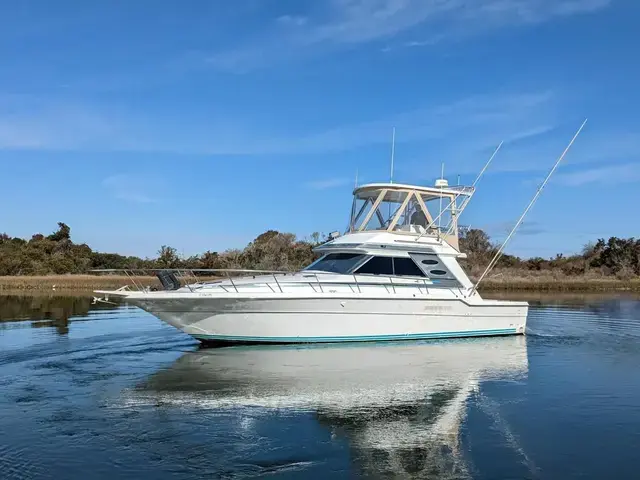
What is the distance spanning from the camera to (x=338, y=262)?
600 inches

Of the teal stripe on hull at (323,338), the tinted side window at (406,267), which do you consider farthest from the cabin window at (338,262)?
the teal stripe on hull at (323,338)

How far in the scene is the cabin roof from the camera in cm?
1666

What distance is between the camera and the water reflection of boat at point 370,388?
672 cm

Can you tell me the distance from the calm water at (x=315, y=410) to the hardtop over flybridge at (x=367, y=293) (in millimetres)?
553

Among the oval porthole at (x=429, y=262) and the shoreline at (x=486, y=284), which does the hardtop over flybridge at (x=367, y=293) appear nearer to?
the oval porthole at (x=429, y=262)

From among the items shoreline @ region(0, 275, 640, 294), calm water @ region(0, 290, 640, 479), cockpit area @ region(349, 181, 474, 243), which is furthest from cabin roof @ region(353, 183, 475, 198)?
shoreline @ region(0, 275, 640, 294)

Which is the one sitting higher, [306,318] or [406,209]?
[406,209]

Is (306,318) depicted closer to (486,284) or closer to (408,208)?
(408,208)

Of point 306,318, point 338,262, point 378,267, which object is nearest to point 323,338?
point 306,318

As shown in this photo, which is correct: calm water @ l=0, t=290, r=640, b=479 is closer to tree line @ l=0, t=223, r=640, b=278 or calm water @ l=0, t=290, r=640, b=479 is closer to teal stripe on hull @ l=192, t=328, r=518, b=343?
teal stripe on hull @ l=192, t=328, r=518, b=343

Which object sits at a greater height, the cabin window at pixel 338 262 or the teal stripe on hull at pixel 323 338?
the cabin window at pixel 338 262

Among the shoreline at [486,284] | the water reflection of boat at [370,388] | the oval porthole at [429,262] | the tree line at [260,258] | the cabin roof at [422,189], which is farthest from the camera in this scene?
the tree line at [260,258]

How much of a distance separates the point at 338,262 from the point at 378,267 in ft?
3.49

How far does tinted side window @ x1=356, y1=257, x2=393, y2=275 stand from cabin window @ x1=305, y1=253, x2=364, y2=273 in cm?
25
